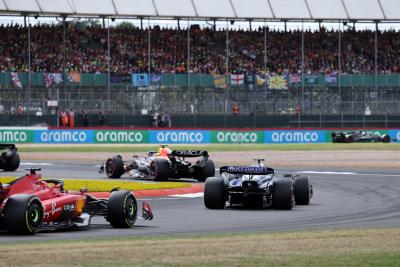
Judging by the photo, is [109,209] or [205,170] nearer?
[109,209]

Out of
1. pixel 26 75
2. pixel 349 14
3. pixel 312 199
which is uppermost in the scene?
pixel 349 14

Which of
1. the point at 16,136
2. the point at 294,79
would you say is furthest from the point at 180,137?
the point at 16,136

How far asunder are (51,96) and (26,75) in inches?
95.2

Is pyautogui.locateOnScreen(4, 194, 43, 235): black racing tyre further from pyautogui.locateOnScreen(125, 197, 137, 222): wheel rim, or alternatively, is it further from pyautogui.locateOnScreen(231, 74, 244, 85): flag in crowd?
Answer: pyautogui.locateOnScreen(231, 74, 244, 85): flag in crowd

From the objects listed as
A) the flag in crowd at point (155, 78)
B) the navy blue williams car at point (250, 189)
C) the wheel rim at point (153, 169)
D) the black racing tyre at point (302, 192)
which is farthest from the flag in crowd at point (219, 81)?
the navy blue williams car at point (250, 189)

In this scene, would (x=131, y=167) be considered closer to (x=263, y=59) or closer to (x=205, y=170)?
(x=205, y=170)

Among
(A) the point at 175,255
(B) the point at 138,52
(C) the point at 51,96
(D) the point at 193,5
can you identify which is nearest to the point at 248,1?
(D) the point at 193,5

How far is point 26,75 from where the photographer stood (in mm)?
59062

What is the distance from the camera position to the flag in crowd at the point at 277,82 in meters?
62.4

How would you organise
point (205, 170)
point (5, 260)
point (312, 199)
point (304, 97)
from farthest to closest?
point (304, 97), point (205, 170), point (312, 199), point (5, 260)

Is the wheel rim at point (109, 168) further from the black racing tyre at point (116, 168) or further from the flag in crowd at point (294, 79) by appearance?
the flag in crowd at point (294, 79)

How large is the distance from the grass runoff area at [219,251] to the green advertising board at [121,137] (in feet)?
151

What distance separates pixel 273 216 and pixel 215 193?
202cm

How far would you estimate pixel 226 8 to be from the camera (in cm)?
6662
